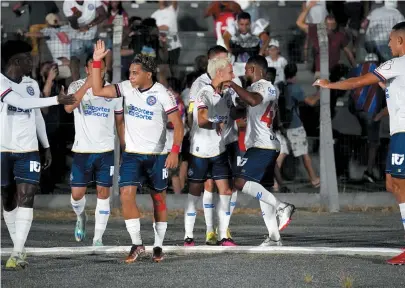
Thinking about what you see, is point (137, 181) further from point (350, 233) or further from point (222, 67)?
point (350, 233)

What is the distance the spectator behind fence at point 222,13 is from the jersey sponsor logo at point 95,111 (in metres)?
6.45

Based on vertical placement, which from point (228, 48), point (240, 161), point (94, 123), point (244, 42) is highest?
point (244, 42)

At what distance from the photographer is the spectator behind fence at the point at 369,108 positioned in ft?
67.3

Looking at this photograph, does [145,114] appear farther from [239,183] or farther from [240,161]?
[240,161]

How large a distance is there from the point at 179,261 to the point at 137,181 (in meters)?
1.04

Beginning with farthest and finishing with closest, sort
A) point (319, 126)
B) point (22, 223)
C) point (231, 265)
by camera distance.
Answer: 1. point (319, 126)
2. point (22, 223)
3. point (231, 265)

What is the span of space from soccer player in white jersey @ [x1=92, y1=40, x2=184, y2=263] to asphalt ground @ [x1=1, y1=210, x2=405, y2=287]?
633 millimetres

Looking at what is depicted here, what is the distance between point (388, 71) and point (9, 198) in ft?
14.7

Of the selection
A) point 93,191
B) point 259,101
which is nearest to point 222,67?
point 259,101

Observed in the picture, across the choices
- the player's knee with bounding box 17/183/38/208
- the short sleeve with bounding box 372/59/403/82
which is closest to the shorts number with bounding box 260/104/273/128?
the short sleeve with bounding box 372/59/403/82

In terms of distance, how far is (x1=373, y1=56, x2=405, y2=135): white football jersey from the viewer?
41.7 feet

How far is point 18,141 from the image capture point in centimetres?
1346

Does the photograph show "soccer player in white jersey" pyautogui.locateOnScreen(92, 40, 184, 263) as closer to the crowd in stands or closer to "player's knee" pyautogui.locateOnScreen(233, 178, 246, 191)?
"player's knee" pyautogui.locateOnScreen(233, 178, 246, 191)

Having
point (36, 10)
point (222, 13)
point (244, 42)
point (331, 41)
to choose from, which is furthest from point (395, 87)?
point (36, 10)
